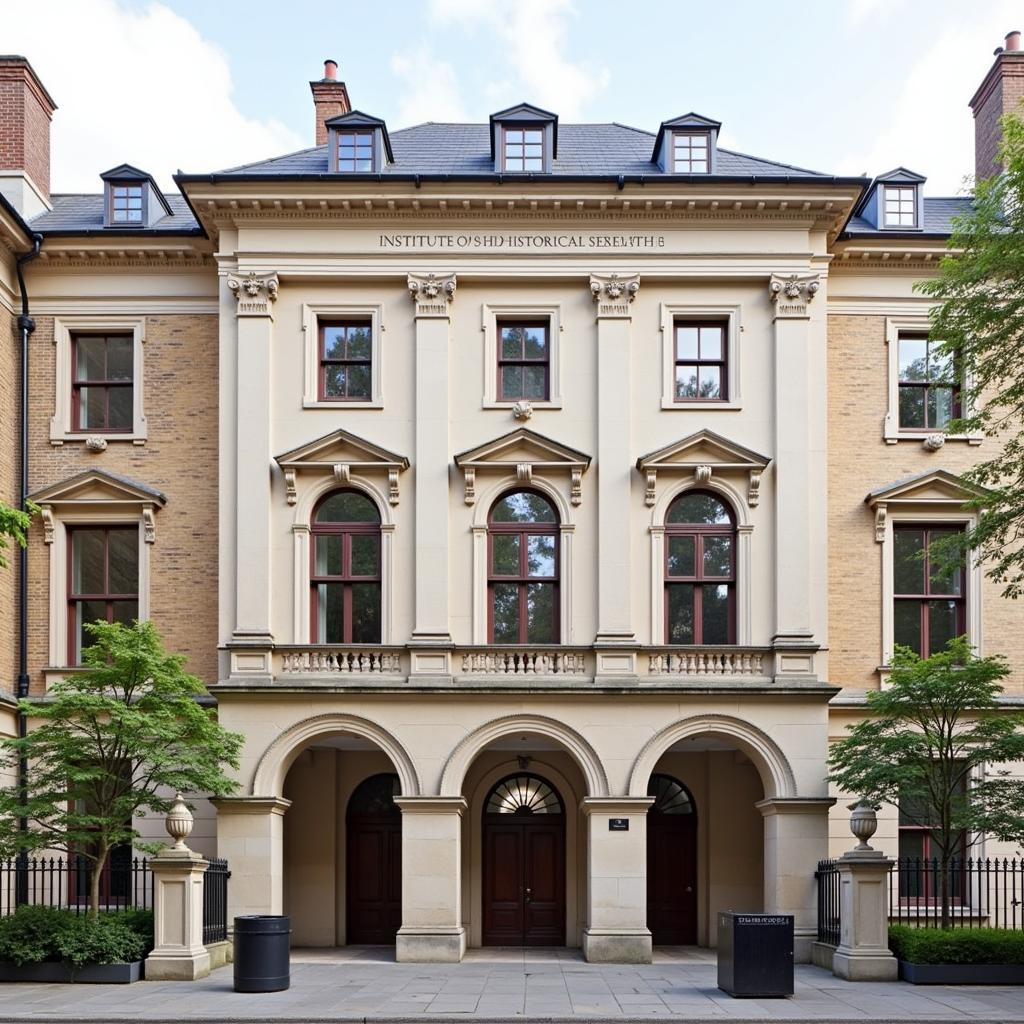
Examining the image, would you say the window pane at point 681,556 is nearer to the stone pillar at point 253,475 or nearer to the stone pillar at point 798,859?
the stone pillar at point 798,859

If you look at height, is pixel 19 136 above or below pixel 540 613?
above

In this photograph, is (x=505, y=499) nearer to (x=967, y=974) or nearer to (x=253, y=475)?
(x=253, y=475)

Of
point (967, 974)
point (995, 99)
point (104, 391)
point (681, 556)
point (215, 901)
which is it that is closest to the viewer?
point (967, 974)

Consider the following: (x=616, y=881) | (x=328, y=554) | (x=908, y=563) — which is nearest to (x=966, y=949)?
(x=616, y=881)

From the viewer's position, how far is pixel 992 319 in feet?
63.2

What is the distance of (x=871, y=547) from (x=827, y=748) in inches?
167

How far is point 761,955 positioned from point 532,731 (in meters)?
6.64

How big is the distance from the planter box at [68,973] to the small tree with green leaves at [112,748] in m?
0.98

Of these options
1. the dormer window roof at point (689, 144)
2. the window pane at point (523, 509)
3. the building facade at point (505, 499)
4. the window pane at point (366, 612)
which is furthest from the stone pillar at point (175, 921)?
the dormer window roof at point (689, 144)

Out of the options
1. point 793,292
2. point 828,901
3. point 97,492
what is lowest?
point 828,901

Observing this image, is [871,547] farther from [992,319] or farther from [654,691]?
[992,319]

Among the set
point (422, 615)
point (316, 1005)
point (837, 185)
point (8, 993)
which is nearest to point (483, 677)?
point (422, 615)

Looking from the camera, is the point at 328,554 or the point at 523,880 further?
the point at 523,880

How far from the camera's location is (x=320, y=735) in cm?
2403
